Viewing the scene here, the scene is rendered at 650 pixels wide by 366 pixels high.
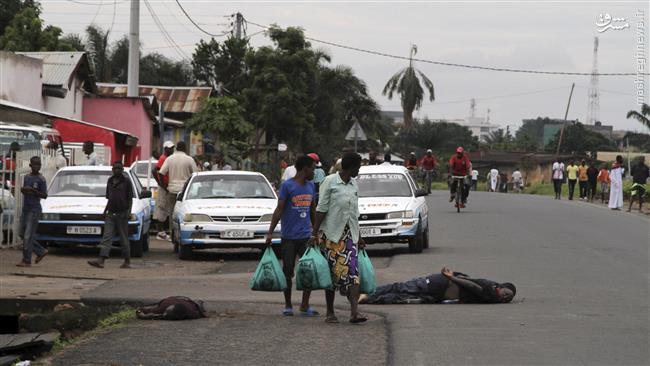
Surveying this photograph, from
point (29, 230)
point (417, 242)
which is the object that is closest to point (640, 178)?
point (417, 242)

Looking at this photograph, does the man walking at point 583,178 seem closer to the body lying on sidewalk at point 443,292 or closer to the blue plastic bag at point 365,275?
the body lying on sidewalk at point 443,292

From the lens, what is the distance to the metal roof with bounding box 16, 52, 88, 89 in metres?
40.0

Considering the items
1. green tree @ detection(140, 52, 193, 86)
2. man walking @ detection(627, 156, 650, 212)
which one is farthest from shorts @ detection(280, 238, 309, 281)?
green tree @ detection(140, 52, 193, 86)

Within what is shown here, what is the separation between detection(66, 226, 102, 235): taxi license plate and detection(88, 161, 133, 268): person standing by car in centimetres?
135

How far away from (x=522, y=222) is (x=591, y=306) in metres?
15.4

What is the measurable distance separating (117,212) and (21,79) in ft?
66.1

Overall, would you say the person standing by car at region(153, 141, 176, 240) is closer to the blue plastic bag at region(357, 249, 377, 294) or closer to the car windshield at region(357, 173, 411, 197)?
the car windshield at region(357, 173, 411, 197)

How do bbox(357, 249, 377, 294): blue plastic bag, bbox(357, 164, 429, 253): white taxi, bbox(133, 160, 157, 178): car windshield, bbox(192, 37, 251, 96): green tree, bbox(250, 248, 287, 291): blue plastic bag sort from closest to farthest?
bbox(357, 249, 377, 294): blue plastic bag → bbox(250, 248, 287, 291): blue plastic bag → bbox(357, 164, 429, 253): white taxi → bbox(133, 160, 157, 178): car windshield → bbox(192, 37, 251, 96): green tree

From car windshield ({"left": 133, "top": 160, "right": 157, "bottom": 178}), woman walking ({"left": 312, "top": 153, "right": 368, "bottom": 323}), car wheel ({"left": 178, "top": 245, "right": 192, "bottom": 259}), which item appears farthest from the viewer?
car windshield ({"left": 133, "top": 160, "right": 157, "bottom": 178})

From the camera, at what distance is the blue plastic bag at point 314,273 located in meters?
A: 11.0

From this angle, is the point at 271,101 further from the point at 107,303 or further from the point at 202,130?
the point at 107,303

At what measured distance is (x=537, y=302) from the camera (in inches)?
506

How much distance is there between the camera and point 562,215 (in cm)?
3122

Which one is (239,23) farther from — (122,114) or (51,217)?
(51,217)
